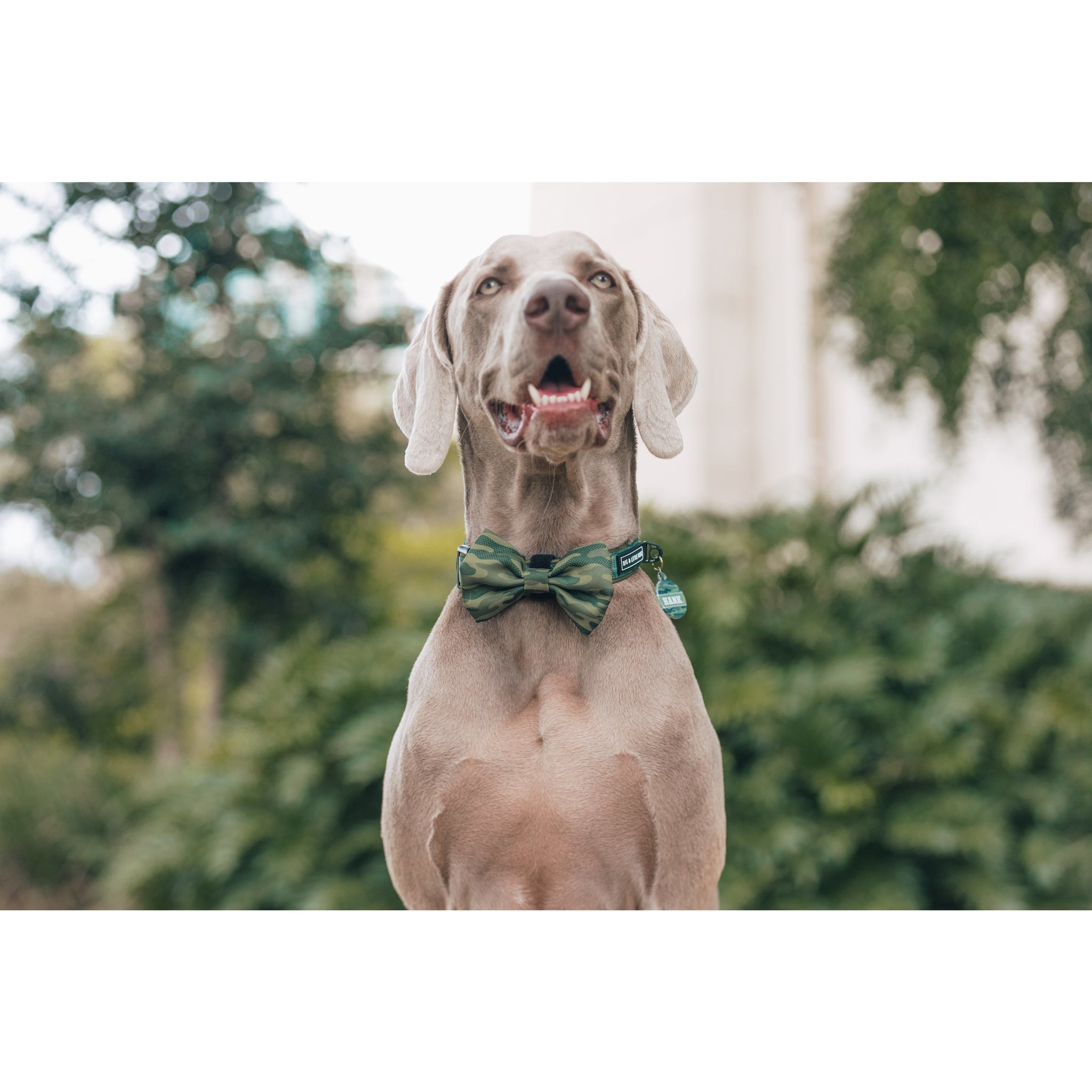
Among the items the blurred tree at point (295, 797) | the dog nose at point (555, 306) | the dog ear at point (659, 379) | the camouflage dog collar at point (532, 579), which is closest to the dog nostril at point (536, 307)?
the dog nose at point (555, 306)

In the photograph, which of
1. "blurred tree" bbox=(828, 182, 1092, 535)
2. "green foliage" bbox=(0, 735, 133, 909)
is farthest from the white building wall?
"green foliage" bbox=(0, 735, 133, 909)

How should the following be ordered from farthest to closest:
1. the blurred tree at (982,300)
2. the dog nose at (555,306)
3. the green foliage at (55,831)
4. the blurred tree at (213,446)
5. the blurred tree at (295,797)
Result: the green foliage at (55,831) < the blurred tree at (295,797) < the blurred tree at (982,300) < the blurred tree at (213,446) < the dog nose at (555,306)

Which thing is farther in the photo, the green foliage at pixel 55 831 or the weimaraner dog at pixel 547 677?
the green foliage at pixel 55 831

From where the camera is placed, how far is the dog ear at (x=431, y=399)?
3.91 feet

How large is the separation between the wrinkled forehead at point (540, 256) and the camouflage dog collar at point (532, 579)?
1.07ft

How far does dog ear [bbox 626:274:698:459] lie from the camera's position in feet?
3.83

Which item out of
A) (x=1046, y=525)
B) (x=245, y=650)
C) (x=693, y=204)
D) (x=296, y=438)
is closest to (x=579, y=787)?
(x=296, y=438)

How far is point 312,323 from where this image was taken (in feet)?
10.5

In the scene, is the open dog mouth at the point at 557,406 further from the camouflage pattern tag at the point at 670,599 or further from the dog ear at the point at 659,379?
the camouflage pattern tag at the point at 670,599

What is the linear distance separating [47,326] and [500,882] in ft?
6.35

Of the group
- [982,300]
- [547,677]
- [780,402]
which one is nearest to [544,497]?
[547,677]

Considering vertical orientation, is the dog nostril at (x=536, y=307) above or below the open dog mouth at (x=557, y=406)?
above

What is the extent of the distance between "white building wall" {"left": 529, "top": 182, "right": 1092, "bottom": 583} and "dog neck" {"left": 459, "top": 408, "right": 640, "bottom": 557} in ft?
3.56

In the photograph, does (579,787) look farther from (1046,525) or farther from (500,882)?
(1046,525)
